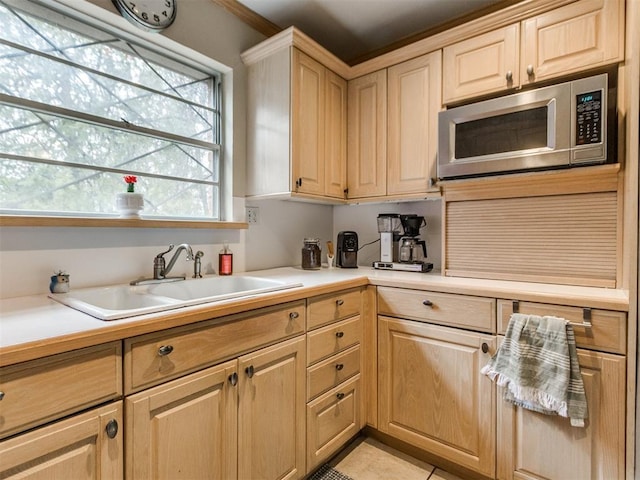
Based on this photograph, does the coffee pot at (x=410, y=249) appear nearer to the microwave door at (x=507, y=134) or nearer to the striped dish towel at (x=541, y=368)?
the microwave door at (x=507, y=134)

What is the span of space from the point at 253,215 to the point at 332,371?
42.2 inches

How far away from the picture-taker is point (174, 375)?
106 cm

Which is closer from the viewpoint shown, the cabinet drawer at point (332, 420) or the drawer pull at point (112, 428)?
the drawer pull at point (112, 428)

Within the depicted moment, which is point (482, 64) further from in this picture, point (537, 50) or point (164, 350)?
point (164, 350)

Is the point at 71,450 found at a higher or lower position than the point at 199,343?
lower

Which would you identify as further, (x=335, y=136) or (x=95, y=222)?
(x=335, y=136)

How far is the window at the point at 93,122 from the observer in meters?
1.38

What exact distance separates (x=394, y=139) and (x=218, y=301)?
151cm

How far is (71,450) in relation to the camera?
0.85 m

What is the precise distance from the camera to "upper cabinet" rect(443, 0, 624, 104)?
1487mm

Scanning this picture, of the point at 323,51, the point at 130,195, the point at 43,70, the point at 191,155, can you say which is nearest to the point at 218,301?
the point at 130,195

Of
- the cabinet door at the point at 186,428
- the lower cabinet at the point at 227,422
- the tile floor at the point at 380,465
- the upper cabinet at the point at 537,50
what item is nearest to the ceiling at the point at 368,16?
the upper cabinet at the point at 537,50

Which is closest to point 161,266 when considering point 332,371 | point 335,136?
point 332,371

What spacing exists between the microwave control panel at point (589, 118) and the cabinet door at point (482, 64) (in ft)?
1.13
